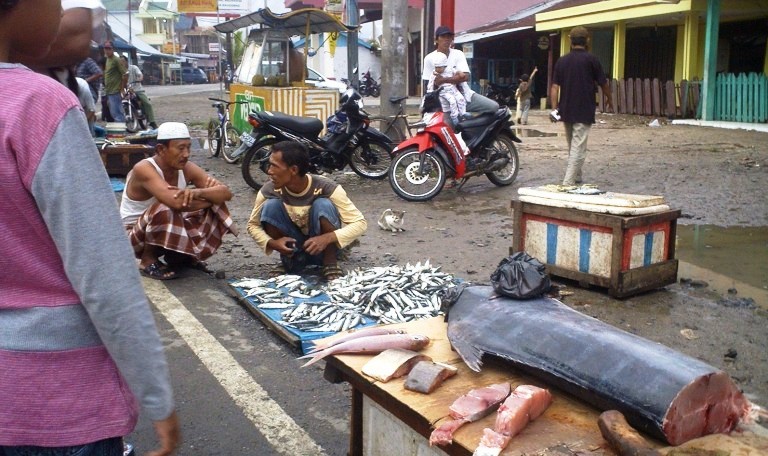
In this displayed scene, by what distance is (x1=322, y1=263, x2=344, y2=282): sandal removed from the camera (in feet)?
18.8

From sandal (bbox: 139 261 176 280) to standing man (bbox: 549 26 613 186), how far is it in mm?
5175

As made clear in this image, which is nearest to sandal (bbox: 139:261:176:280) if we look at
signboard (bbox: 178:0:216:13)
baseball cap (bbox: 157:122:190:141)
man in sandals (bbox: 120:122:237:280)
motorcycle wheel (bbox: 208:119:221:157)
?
man in sandals (bbox: 120:122:237:280)

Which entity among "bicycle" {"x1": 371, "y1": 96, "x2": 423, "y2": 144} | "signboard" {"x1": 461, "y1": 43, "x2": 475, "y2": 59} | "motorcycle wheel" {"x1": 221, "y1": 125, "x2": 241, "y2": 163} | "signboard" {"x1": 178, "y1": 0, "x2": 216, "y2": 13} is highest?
"signboard" {"x1": 178, "y1": 0, "x2": 216, "y2": 13}

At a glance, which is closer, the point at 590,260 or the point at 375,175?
the point at 590,260

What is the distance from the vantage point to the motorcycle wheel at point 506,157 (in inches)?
381

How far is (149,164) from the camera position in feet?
18.9

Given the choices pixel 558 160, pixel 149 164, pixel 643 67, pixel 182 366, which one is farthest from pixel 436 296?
pixel 643 67

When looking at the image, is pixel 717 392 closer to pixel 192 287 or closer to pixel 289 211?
pixel 289 211

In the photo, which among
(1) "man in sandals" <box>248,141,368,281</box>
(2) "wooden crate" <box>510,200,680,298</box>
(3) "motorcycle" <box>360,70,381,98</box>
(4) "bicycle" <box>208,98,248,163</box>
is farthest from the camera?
(3) "motorcycle" <box>360,70,381,98</box>

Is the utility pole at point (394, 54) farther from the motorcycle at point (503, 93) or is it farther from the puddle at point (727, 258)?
the motorcycle at point (503, 93)

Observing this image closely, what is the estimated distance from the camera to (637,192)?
30.8 ft

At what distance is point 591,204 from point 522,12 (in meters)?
28.2

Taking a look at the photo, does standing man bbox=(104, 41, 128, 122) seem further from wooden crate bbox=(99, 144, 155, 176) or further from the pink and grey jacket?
the pink and grey jacket

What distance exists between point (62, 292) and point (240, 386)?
265 cm
